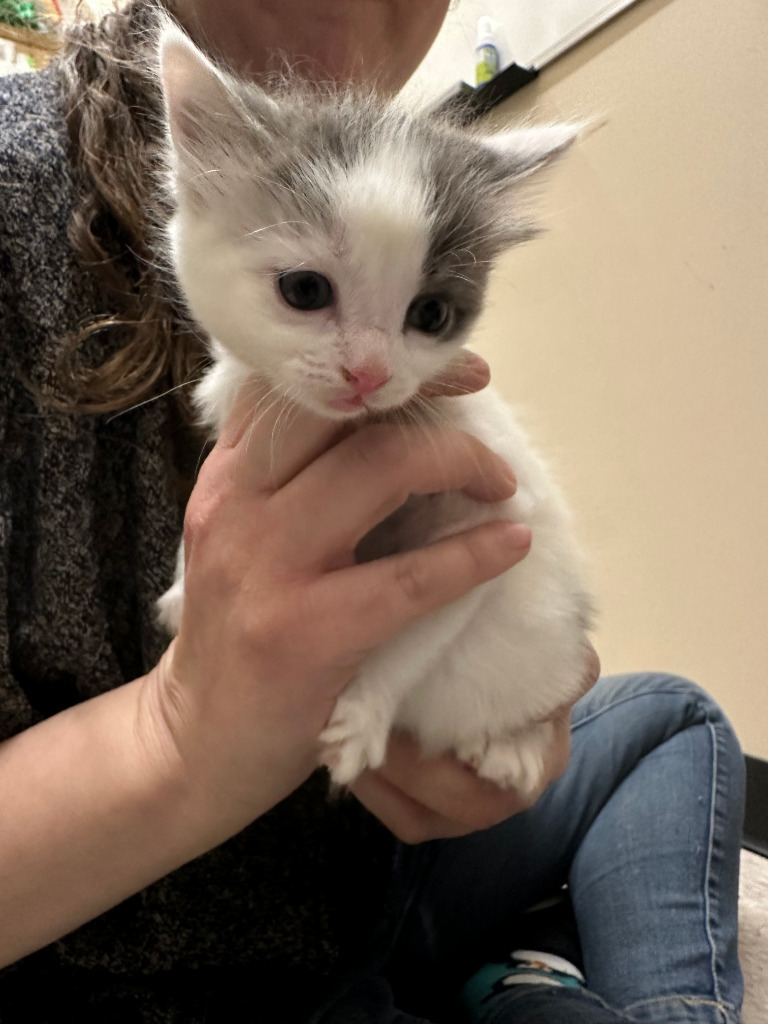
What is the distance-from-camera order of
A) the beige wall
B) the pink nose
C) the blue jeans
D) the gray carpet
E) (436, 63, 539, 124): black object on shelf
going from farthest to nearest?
(436, 63, 539, 124): black object on shelf, the beige wall, the gray carpet, the blue jeans, the pink nose

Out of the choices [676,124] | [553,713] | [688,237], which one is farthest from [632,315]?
[553,713]

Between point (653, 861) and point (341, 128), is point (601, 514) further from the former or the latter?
point (341, 128)

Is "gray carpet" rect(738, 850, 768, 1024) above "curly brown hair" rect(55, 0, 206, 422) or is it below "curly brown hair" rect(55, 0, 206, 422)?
below

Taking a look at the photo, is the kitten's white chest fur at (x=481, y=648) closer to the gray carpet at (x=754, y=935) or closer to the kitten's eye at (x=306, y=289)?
the kitten's eye at (x=306, y=289)

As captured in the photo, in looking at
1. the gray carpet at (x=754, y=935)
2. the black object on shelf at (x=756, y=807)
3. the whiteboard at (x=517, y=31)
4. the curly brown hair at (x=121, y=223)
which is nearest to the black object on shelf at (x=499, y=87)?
the whiteboard at (x=517, y=31)

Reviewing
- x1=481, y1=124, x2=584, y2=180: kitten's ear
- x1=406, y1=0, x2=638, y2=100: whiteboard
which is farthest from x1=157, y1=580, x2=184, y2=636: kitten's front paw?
x1=406, y1=0, x2=638, y2=100: whiteboard

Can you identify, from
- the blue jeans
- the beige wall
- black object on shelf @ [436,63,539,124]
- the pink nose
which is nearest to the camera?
the pink nose

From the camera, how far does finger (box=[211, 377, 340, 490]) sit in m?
0.71

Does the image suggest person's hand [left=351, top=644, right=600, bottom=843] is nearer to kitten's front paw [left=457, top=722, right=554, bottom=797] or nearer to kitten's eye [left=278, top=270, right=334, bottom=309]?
kitten's front paw [left=457, top=722, right=554, bottom=797]

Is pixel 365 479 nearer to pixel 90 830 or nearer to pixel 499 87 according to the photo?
pixel 90 830

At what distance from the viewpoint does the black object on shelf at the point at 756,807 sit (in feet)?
5.10

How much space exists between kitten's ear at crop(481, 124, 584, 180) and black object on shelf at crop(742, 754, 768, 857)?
1476 millimetres

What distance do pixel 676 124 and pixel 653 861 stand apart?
1.59m

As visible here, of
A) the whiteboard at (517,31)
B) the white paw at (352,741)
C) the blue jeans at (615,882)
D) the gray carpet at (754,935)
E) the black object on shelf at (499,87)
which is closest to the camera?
the white paw at (352,741)
